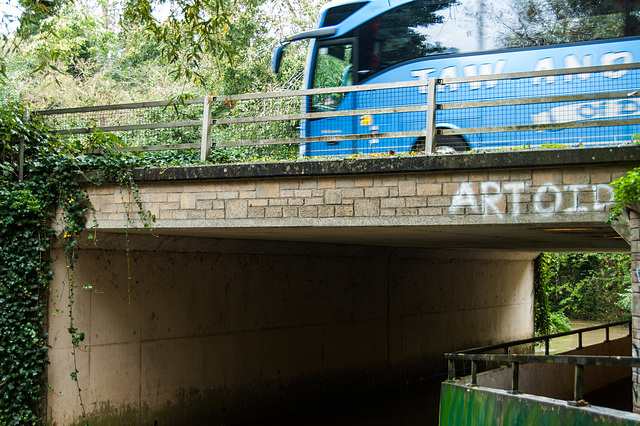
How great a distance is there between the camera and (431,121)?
689cm

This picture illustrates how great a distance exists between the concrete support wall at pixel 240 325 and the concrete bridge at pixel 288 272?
0.03m

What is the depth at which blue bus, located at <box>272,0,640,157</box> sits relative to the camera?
346 inches

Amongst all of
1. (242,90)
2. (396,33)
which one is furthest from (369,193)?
(242,90)

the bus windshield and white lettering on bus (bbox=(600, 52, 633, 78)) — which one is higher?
the bus windshield

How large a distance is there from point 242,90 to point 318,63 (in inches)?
368

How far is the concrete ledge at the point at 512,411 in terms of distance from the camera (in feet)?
14.1

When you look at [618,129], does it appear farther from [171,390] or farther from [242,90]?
[242,90]

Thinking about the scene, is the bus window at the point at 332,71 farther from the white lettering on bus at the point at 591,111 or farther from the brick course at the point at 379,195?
the brick course at the point at 379,195

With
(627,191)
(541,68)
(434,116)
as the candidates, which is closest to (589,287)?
(541,68)

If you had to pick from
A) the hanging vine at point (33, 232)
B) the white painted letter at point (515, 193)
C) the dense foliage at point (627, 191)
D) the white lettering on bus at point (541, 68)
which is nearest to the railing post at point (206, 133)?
the hanging vine at point (33, 232)

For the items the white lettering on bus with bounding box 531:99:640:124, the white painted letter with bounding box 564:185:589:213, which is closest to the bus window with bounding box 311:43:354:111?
the white lettering on bus with bounding box 531:99:640:124

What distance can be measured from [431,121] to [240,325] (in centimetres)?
521

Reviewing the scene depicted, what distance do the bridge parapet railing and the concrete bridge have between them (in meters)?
0.56

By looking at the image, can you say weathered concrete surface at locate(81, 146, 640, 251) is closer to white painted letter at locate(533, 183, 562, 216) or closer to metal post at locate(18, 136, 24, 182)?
white painted letter at locate(533, 183, 562, 216)
